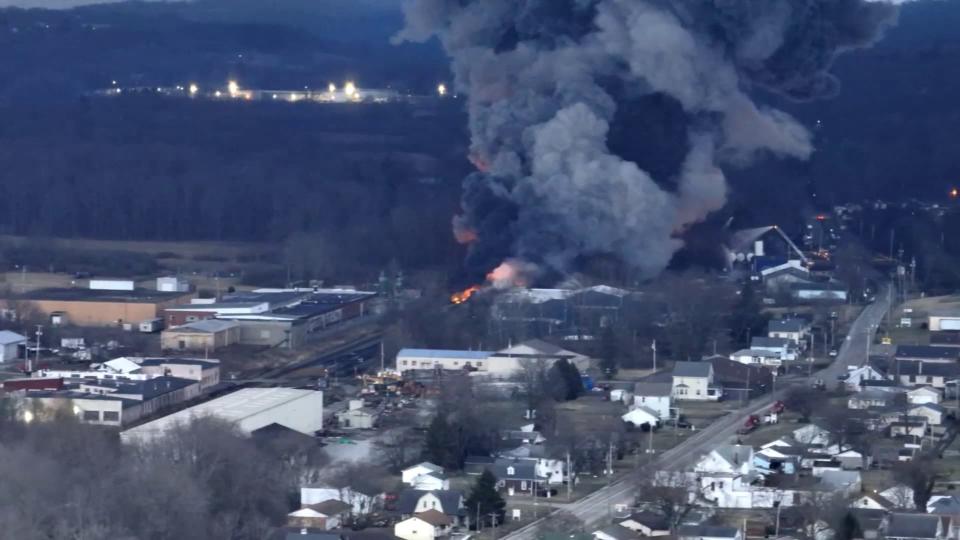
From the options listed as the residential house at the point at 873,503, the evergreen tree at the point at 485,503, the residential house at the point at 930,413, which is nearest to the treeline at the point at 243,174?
the residential house at the point at 930,413

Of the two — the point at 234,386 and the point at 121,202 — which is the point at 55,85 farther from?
the point at 234,386

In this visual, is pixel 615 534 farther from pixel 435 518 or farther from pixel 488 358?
pixel 488 358

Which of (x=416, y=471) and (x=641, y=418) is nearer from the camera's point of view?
(x=416, y=471)

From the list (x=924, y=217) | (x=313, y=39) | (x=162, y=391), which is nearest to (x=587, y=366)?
(x=162, y=391)

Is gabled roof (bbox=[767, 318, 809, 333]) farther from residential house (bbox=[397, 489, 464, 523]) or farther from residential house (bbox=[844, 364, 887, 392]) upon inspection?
residential house (bbox=[397, 489, 464, 523])

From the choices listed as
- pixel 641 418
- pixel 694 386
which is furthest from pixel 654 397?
pixel 694 386

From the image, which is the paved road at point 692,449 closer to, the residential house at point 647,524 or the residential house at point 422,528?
the residential house at point 647,524

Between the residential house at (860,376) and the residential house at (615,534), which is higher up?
the residential house at (860,376)
